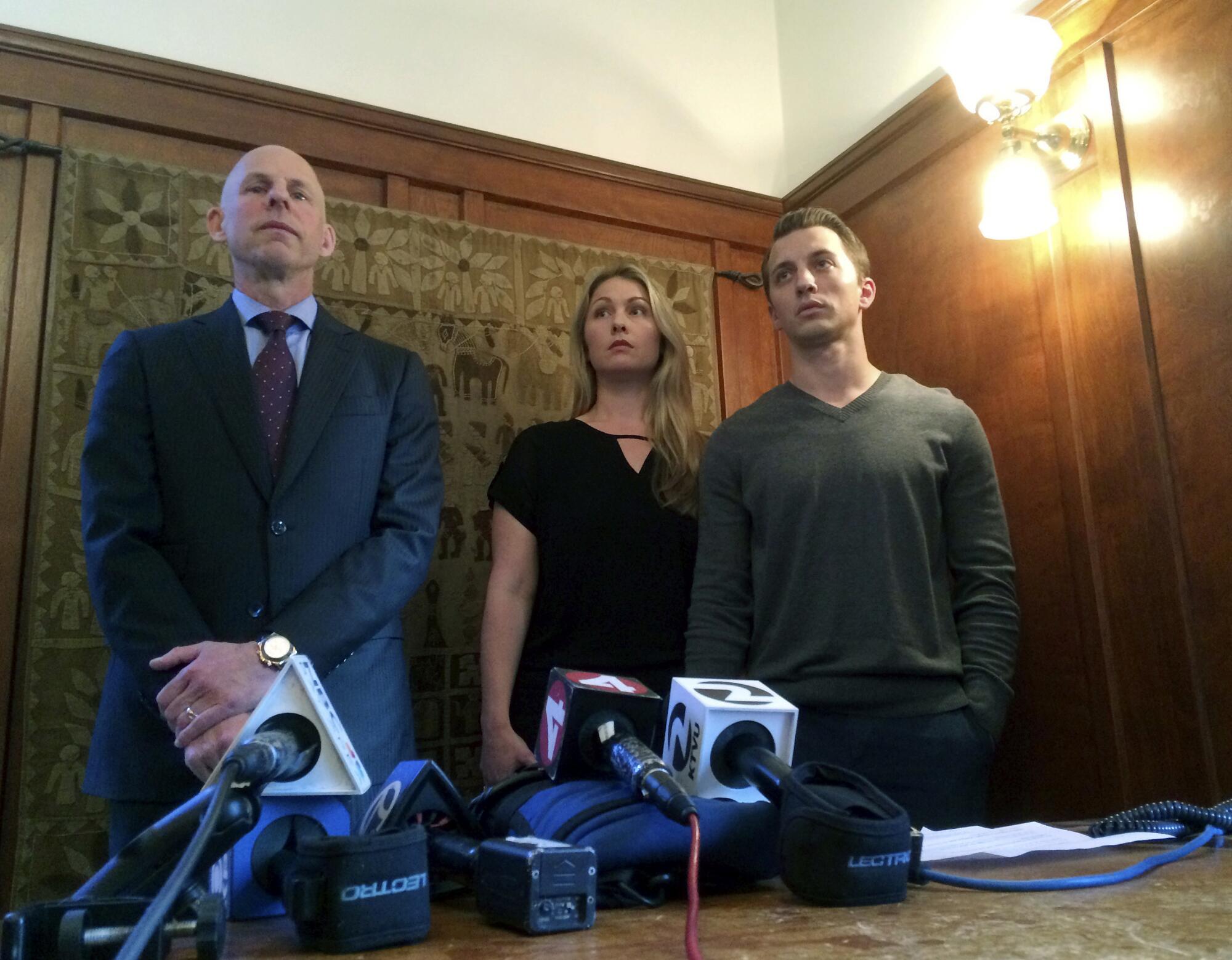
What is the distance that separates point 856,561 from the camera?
5.18 feet

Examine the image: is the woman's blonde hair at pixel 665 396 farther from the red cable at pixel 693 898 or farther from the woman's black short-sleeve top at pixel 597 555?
the red cable at pixel 693 898

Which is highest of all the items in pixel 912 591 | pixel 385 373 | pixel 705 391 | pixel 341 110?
pixel 341 110

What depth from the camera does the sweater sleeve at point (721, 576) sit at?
161 cm

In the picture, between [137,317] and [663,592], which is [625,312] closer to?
[663,592]

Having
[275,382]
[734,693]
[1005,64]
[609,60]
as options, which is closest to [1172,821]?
[734,693]

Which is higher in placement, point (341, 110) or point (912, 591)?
point (341, 110)

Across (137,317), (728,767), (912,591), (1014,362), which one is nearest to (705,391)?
(1014,362)

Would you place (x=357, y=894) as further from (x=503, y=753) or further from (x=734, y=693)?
(x=503, y=753)

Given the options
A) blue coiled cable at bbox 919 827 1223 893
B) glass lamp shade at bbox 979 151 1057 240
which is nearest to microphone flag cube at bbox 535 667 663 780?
blue coiled cable at bbox 919 827 1223 893

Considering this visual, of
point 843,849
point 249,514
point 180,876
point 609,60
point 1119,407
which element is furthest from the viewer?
point 609,60

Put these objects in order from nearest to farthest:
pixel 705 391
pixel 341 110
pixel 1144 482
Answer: pixel 1144 482 < pixel 341 110 < pixel 705 391

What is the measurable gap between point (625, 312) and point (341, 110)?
0.89 metres

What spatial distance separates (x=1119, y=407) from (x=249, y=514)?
1.57 m

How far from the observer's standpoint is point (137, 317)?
193 cm
